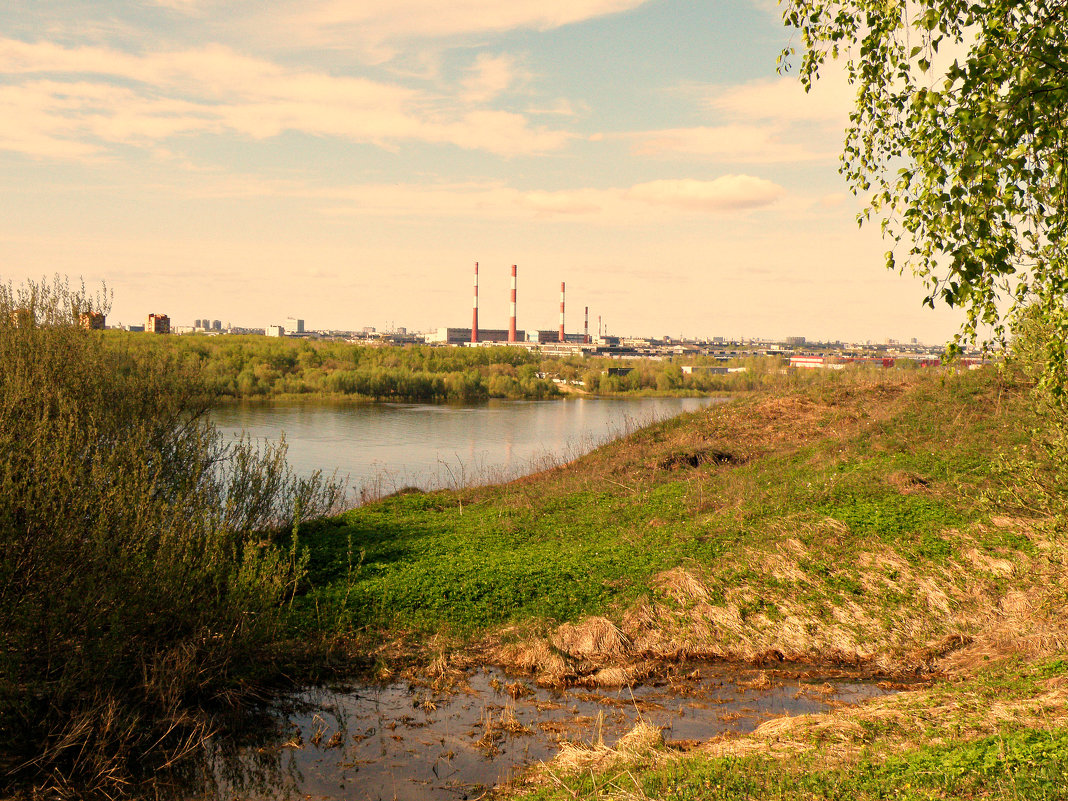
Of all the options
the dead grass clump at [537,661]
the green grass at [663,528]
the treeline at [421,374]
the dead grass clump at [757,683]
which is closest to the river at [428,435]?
the green grass at [663,528]

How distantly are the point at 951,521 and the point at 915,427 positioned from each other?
6072 mm

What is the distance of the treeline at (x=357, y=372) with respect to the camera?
64.3 metres

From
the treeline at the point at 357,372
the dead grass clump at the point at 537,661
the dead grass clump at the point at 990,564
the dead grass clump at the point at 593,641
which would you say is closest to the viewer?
the dead grass clump at the point at 537,661

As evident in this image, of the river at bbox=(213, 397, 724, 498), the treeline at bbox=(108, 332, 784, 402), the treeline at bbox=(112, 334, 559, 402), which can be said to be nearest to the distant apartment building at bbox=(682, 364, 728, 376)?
the treeline at bbox=(108, 332, 784, 402)

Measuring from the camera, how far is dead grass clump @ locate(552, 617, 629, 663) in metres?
9.67

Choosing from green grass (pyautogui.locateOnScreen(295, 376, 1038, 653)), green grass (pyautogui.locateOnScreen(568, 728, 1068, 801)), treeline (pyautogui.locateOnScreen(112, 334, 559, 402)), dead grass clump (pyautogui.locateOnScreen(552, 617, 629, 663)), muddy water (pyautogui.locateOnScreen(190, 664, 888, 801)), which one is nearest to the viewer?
green grass (pyautogui.locateOnScreen(568, 728, 1068, 801))

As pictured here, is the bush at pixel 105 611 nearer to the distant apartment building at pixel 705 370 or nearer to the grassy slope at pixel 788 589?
the grassy slope at pixel 788 589

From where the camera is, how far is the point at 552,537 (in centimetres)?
1398

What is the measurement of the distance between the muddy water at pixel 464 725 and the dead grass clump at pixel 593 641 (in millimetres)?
742

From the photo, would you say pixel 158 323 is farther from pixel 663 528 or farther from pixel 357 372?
pixel 663 528

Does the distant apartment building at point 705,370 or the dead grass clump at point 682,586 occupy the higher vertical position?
the distant apartment building at point 705,370

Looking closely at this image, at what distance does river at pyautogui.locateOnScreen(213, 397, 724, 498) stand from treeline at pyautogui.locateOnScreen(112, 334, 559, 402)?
5919mm

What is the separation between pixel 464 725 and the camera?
8.11 m

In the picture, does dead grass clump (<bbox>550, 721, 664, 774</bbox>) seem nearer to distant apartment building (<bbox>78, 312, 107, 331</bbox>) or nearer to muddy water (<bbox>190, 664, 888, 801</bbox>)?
muddy water (<bbox>190, 664, 888, 801</bbox>)
